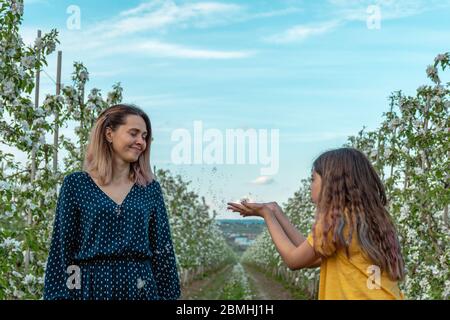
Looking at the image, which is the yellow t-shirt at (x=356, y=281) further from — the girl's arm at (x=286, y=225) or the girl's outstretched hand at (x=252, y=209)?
the girl's outstretched hand at (x=252, y=209)

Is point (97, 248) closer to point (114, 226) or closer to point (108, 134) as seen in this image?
point (114, 226)

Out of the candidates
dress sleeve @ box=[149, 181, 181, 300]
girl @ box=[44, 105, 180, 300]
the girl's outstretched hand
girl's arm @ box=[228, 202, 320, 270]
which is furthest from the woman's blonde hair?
girl's arm @ box=[228, 202, 320, 270]

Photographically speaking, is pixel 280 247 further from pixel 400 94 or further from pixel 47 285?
pixel 400 94

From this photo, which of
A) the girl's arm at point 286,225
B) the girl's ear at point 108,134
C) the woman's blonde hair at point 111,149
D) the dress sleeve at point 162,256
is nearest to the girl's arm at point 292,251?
the girl's arm at point 286,225

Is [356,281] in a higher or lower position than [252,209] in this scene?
lower

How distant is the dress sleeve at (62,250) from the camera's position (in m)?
3.07

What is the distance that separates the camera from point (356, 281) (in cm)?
266

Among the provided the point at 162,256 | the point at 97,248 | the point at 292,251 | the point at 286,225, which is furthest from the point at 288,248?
the point at 97,248

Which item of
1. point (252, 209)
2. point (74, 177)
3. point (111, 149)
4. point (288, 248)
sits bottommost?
point (288, 248)

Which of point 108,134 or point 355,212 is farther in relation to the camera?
point 108,134

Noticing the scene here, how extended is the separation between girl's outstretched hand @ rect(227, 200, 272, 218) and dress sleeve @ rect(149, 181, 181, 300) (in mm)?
392

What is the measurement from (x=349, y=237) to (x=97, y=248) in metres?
1.06

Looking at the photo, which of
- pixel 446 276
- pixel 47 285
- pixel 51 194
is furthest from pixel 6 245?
pixel 446 276
